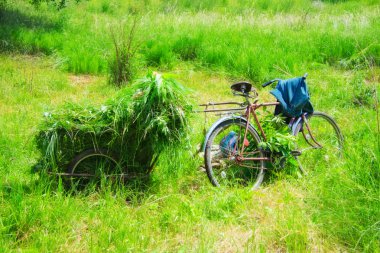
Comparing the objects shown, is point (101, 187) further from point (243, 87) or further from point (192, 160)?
point (243, 87)

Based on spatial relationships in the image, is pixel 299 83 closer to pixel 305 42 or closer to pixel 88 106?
pixel 88 106

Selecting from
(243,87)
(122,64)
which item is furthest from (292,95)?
(122,64)

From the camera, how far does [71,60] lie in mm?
9312

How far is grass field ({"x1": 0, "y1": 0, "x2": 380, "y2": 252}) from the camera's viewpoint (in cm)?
358

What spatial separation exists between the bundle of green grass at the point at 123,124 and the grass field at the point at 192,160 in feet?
0.72

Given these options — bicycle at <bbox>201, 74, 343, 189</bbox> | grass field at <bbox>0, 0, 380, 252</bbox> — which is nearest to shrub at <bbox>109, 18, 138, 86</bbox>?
grass field at <bbox>0, 0, 380, 252</bbox>

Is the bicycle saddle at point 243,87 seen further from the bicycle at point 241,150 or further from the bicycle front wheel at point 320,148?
the bicycle front wheel at point 320,148

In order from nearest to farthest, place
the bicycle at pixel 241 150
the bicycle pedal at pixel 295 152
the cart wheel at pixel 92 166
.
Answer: the cart wheel at pixel 92 166 < the bicycle at pixel 241 150 < the bicycle pedal at pixel 295 152

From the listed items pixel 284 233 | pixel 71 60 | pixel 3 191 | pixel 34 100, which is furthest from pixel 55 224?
pixel 71 60

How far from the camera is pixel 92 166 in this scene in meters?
4.36

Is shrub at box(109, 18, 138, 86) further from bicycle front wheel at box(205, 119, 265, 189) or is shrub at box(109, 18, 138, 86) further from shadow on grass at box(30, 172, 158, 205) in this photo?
shadow on grass at box(30, 172, 158, 205)

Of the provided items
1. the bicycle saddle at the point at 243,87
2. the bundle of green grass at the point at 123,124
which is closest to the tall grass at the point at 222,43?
the bicycle saddle at the point at 243,87

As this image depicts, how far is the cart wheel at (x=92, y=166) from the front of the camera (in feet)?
13.8

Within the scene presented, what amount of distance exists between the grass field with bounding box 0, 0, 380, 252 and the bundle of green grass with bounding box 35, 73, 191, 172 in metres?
0.22
